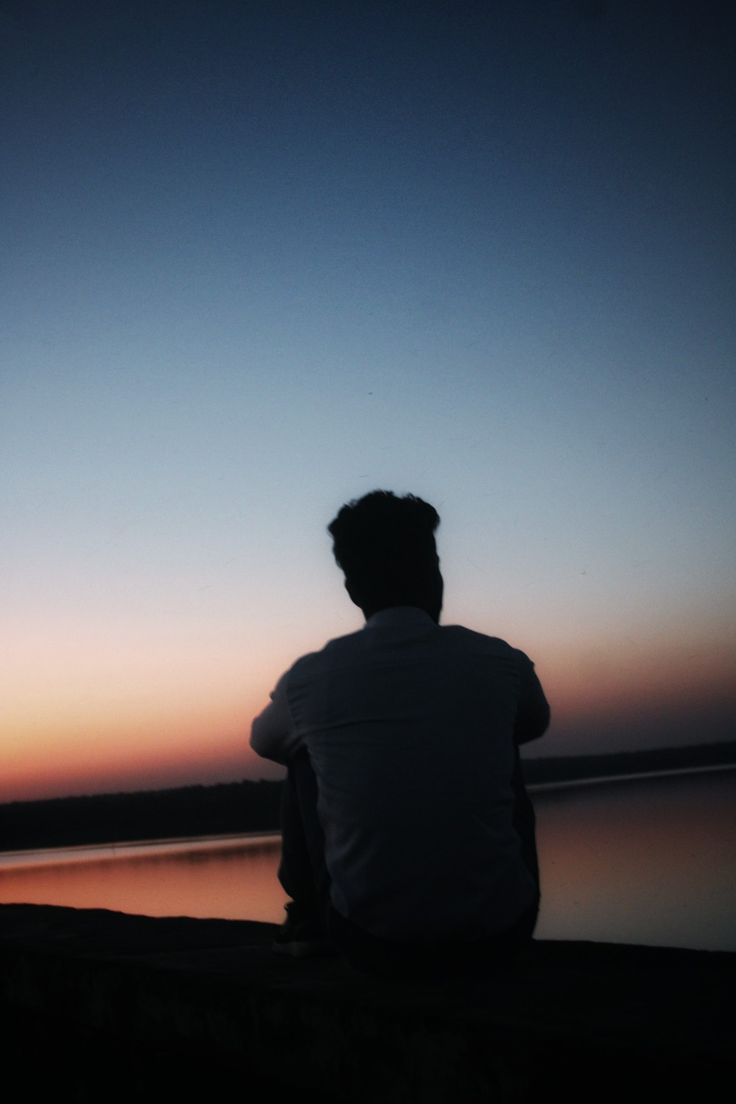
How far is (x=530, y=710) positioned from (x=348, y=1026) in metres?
0.81

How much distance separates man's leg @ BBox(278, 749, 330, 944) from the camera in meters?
2.04

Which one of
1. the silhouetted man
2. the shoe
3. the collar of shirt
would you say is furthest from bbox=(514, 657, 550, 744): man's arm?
the shoe

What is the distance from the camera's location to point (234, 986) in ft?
6.19

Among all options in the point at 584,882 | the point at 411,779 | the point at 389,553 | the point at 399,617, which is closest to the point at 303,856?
the point at 411,779

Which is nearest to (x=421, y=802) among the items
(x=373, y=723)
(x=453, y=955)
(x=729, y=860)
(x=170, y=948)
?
(x=373, y=723)

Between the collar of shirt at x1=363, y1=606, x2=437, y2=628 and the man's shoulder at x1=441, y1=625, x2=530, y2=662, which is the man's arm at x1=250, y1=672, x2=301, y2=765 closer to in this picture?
the collar of shirt at x1=363, y1=606, x2=437, y2=628

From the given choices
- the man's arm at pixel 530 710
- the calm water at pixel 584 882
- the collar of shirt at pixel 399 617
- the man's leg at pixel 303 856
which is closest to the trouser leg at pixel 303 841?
the man's leg at pixel 303 856

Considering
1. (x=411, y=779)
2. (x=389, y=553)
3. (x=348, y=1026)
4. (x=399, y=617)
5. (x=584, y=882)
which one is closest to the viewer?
(x=348, y=1026)

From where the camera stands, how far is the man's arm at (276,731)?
203 centimetres

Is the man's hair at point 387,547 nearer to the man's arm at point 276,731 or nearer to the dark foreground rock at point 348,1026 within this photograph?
the man's arm at point 276,731

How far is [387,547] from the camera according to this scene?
6.89 feet

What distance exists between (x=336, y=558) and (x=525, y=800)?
0.74m

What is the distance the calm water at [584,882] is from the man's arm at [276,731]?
29.3ft

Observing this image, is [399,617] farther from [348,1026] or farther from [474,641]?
[348,1026]
